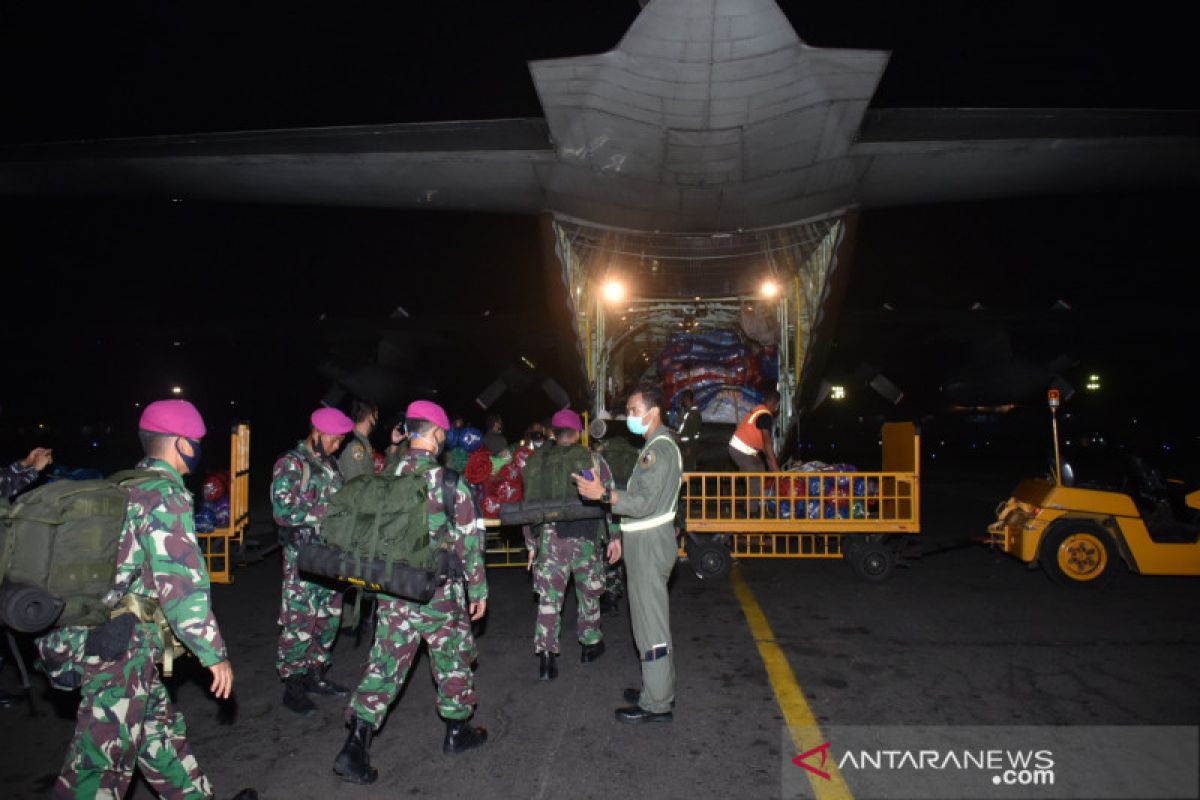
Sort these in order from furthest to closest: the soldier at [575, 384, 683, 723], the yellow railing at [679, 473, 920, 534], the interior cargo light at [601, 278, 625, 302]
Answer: the interior cargo light at [601, 278, 625, 302]
the yellow railing at [679, 473, 920, 534]
the soldier at [575, 384, 683, 723]

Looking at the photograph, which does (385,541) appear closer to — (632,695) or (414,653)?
(414,653)

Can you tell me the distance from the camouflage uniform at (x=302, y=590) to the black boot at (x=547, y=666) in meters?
1.46

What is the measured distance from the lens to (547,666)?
5.12 meters

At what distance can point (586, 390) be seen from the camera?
1126 cm

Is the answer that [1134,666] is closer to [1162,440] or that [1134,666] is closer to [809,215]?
[809,215]

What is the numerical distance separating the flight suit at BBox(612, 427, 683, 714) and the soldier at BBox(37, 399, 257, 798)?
2210 millimetres

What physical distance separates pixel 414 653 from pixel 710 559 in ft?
15.3

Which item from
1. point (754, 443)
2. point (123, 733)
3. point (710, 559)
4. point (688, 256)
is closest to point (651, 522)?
point (123, 733)

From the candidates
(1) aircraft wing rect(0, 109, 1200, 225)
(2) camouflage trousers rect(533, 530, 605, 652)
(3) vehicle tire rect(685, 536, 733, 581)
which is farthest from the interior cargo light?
(2) camouflage trousers rect(533, 530, 605, 652)

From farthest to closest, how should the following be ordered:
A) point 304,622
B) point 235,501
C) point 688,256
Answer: point 688,256 → point 235,501 → point 304,622

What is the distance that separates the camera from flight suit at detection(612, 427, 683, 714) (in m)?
4.22

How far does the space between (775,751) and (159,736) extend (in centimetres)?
298

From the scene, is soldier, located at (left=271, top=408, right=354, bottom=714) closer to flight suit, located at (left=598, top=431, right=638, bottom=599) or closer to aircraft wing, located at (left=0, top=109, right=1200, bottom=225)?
flight suit, located at (left=598, top=431, right=638, bottom=599)

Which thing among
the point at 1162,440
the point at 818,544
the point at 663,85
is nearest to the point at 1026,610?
the point at 818,544
